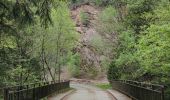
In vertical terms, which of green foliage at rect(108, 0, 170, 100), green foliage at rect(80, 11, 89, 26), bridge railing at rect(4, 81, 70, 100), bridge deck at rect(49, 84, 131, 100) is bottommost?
bridge deck at rect(49, 84, 131, 100)

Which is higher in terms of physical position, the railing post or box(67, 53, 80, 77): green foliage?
box(67, 53, 80, 77): green foliage

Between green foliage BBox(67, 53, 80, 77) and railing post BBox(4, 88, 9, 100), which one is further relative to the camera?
green foliage BBox(67, 53, 80, 77)

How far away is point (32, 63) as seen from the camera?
35531 millimetres

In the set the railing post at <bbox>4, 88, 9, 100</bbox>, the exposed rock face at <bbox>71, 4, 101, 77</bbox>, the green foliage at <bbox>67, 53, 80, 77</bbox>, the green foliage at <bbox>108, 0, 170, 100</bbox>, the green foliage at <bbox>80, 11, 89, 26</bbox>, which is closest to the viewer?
the railing post at <bbox>4, 88, 9, 100</bbox>

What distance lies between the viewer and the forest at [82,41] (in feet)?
42.1

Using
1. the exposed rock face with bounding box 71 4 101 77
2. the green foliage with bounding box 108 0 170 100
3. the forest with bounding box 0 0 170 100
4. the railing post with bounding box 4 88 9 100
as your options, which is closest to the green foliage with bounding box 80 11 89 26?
the forest with bounding box 0 0 170 100

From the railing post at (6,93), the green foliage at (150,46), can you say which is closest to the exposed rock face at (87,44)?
the green foliage at (150,46)

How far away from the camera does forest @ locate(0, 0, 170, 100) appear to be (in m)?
12.8

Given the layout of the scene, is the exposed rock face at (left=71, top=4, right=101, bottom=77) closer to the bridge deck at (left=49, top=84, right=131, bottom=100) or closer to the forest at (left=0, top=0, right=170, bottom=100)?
the forest at (left=0, top=0, right=170, bottom=100)

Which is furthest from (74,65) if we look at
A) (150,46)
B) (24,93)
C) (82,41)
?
(24,93)

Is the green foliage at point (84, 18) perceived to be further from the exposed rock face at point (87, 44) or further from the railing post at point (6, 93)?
the railing post at point (6, 93)

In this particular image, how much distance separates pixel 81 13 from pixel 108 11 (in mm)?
30593

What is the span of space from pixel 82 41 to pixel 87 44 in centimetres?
141

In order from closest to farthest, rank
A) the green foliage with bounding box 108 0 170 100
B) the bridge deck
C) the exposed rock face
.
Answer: the green foliage with bounding box 108 0 170 100 < the bridge deck < the exposed rock face
